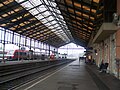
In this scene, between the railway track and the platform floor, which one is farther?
the railway track

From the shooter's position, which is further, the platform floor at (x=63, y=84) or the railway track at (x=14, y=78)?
the railway track at (x=14, y=78)

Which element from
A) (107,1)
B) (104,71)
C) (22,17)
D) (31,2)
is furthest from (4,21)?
(107,1)

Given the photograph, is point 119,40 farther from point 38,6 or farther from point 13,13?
point 13,13

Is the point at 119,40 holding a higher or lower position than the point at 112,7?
lower

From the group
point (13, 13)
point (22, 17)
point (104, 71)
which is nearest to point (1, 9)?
point (13, 13)

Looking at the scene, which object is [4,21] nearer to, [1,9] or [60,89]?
[1,9]

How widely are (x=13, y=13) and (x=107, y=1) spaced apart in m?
25.7

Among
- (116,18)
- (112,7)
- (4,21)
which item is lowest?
(116,18)

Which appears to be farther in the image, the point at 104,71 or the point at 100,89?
the point at 104,71

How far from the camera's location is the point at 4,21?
45.7m

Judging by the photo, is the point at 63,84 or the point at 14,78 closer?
the point at 63,84

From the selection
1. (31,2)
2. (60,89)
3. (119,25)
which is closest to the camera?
(60,89)

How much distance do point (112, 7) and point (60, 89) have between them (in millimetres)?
10298

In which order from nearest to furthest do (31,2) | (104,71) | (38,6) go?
(104,71), (31,2), (38,6)
